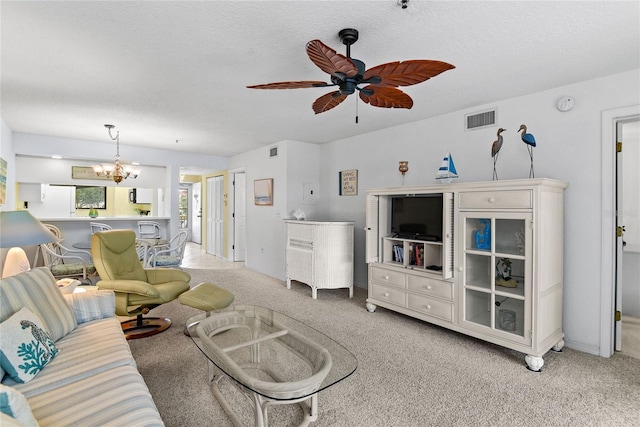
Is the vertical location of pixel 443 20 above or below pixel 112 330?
above

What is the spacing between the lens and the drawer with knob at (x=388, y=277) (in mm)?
3638

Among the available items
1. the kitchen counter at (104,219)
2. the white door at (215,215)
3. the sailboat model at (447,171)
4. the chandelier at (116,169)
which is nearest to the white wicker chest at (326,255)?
the sailboat model at (447,171)

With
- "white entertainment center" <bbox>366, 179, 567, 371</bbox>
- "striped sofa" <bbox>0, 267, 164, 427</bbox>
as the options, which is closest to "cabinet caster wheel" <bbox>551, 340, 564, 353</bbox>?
"white entertainment center" <bbox>366, 179, 567, 371</bbox>

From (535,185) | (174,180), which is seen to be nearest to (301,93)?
(535,185)

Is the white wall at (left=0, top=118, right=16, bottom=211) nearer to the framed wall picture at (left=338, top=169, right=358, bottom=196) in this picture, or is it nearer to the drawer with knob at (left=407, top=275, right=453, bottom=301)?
the framed wall picture at (left=338, top=169, right=358, bottom=196)

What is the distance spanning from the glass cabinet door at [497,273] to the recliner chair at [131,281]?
9.25ft

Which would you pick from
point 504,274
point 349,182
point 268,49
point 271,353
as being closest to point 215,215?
point 349,182

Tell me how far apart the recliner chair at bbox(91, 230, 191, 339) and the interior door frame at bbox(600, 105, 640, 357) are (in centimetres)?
386

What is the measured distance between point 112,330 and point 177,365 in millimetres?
615

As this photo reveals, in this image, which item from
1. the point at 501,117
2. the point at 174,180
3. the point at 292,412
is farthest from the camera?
the point at 174,180

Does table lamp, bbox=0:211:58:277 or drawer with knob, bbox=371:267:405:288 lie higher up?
table lamp, bbox=0:211:58:277

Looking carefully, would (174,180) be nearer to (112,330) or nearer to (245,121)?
(245,121)

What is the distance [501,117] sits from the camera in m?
3.42

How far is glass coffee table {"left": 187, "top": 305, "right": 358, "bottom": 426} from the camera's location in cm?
160
